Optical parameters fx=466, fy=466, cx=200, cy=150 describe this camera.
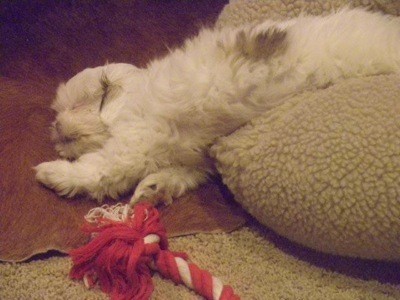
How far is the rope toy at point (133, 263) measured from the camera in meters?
1.23

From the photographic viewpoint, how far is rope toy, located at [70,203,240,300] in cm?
123

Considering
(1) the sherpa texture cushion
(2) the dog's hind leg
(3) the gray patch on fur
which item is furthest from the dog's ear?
(2) the dog's hind leg

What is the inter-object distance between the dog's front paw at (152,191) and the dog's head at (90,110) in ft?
0.77

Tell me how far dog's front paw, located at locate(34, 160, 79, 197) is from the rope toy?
0.22 metres

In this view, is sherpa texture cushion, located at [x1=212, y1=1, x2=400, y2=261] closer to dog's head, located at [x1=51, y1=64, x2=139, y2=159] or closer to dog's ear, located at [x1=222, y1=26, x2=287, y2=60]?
dog's ear, located at [x1=222, y1=26, x2=287, y2=60]

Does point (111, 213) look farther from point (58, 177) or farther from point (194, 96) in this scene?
point (194, 96)

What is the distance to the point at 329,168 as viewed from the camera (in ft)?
3.96

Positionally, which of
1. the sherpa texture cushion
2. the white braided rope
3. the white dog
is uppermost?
the white dog

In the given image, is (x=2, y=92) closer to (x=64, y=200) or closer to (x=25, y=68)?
(x=25, y=68)

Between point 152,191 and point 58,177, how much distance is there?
315mm

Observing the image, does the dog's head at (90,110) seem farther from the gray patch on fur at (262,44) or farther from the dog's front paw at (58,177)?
the gray patch on fur at (262,44)

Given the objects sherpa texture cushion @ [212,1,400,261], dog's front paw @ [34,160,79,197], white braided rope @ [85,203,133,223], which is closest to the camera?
sherpa texture cushion @ [212,1,400,261]

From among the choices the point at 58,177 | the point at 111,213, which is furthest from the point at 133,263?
the point at 58,177

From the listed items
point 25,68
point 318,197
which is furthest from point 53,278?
point 25,68
